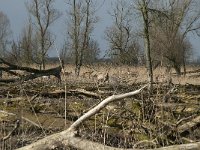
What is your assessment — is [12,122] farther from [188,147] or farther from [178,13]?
[178,13]

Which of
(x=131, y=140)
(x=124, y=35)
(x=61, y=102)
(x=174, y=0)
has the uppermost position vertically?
(x=174, y=0)

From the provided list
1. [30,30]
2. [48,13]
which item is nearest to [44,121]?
[48,13]

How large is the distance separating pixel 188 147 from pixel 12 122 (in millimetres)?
1890

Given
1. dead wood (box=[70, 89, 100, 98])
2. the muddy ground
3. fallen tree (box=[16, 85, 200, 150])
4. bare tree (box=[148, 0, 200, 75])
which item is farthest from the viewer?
bare tree (box=[148, 0, 200, 75])

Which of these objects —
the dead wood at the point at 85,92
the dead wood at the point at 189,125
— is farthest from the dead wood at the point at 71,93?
the dead wood at the point at 189,125

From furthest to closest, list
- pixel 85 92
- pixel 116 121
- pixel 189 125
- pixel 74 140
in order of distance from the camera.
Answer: pixel 85 92, pixel 116 121, pixel 189 125, pixel 74 140

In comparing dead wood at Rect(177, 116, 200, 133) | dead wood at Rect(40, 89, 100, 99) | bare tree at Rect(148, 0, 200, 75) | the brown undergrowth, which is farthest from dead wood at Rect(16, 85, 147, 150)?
bare tree at Rect(148, 0, 200, 75)

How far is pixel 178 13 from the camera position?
38500 mm

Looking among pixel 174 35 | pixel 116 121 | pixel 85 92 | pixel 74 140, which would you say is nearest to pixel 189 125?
pixel 116 121

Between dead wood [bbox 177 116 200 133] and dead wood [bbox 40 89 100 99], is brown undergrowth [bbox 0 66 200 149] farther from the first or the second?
dead wood [bbox 40 89 100 99]

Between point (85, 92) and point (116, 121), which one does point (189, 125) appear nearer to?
point (116, 121)

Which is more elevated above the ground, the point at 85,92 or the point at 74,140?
the point at 85,92

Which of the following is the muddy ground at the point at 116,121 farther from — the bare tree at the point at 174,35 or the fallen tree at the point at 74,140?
the bare tree at the point at 174,35

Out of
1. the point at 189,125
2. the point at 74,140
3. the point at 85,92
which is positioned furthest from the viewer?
the point at 85,92
